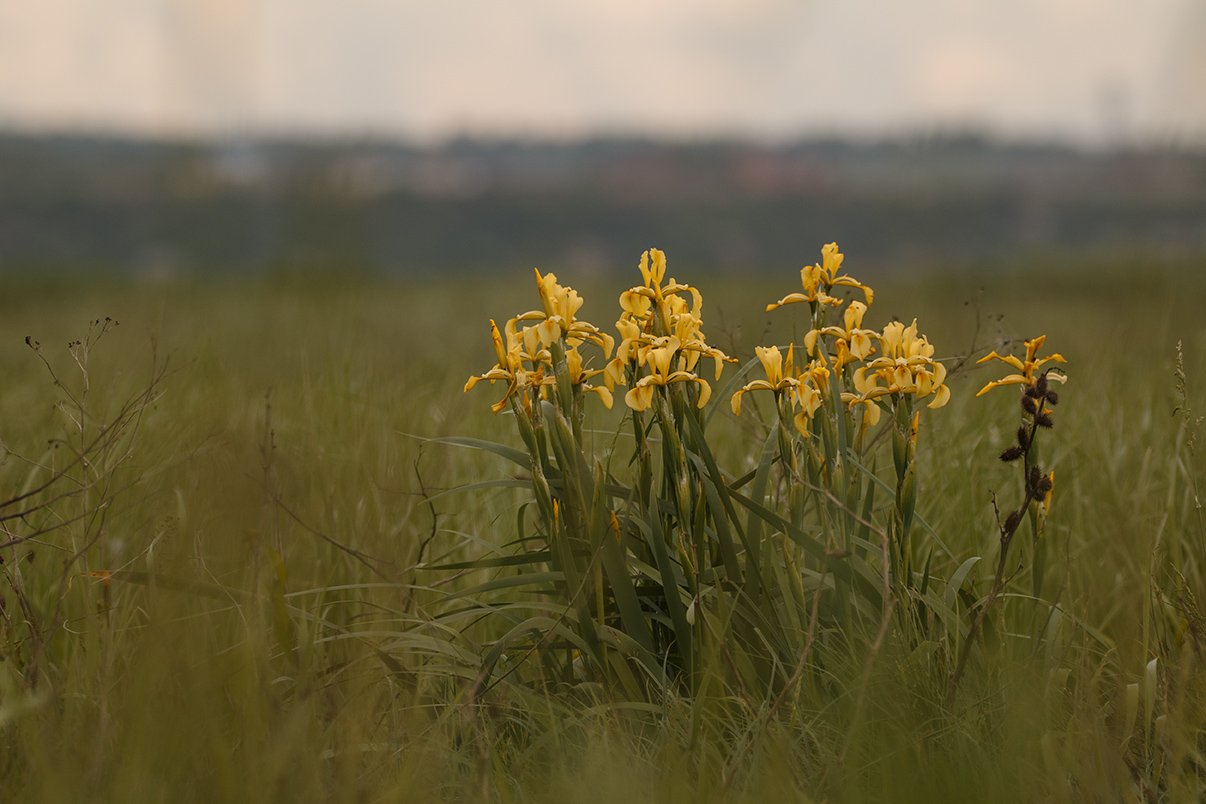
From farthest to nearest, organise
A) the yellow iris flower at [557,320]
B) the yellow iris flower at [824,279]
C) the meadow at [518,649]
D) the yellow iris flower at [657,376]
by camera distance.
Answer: the yellow iris flower at [824,279], the yellow iris flower at [557,320], the yellow iris flower at [657,376], the meadow at [518,649]

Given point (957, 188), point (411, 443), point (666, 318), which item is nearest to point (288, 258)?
point (411, 443)

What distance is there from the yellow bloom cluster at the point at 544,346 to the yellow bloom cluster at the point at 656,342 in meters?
0.06

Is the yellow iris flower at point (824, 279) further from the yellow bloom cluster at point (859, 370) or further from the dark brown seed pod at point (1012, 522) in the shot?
the dark brown seed pod at point (1012, 522)

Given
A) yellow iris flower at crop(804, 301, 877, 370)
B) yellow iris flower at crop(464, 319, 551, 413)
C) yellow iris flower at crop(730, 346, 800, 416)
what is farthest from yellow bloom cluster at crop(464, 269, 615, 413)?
yellow iris flower at crop(804, 301, 877, 370)

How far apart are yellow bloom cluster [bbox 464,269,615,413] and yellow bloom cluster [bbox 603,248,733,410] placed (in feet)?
0.20

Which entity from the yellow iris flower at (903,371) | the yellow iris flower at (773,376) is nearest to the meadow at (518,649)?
the yellow iris flower at (773,376)

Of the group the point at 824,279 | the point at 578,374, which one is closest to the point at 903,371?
the point at 824,279

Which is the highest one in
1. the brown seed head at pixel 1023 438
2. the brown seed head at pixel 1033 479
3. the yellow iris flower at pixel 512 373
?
the yellow iris flower at pixel 512 373

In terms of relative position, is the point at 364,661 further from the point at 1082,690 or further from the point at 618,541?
the point at 1082,690

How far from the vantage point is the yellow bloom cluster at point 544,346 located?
154 cm

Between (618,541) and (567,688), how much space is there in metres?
0.33

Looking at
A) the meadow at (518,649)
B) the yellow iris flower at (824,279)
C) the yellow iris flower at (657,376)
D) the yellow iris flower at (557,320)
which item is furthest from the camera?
the yellow iris flower at (824,279)

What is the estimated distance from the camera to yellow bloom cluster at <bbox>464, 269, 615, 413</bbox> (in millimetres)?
1535

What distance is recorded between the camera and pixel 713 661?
130cm
